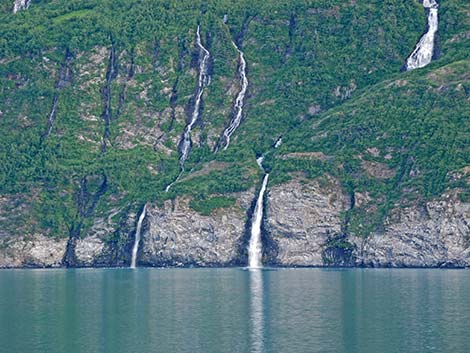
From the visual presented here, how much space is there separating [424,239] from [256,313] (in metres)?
55.7

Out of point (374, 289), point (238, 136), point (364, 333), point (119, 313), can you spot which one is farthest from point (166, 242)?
point (364, 333)

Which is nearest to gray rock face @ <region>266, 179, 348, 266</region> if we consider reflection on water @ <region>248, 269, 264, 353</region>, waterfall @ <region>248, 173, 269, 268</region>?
waterfall @ <region>248, 173, 269, 268</region>

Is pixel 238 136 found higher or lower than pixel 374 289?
Answer: higher

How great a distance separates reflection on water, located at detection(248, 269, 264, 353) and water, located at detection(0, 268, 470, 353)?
3.0 inches

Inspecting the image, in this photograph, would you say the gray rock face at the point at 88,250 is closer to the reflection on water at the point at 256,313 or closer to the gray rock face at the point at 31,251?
the gray rock face at the point at 31,251

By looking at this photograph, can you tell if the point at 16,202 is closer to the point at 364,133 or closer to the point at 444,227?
the point at 364,133

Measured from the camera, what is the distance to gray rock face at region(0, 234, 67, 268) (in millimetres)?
182125

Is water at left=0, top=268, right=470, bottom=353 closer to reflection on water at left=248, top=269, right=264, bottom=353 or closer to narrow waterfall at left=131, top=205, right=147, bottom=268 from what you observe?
reflection on water at left=248, top=269, right=264, bottom=353

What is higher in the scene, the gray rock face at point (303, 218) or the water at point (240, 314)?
the gray rock face at point (303, 218)

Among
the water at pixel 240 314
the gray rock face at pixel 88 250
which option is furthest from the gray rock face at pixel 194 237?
the water at pixel 240 314

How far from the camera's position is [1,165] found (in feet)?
650

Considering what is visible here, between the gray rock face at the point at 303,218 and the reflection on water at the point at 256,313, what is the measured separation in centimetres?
1948

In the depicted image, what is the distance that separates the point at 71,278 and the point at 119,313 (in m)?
43.9

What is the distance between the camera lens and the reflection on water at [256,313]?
93.1 metres
